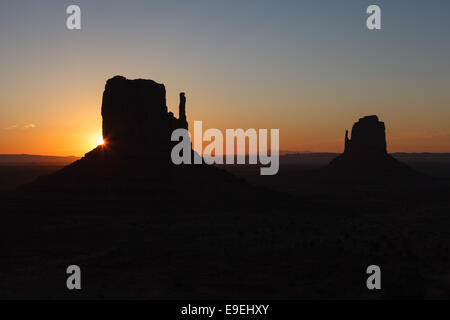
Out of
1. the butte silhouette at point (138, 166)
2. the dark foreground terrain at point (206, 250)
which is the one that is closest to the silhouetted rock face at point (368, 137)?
the butte silhouette at point (138, 166)

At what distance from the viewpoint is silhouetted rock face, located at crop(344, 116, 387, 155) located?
368 ft

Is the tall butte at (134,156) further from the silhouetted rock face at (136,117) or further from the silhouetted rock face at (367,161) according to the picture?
the silhouetted rock face at (367,161)

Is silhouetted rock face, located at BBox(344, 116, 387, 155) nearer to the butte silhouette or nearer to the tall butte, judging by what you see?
the tall butte

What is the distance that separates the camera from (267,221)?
39.2 metres

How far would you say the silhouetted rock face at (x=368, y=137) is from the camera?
112250mm

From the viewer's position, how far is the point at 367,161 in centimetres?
11006

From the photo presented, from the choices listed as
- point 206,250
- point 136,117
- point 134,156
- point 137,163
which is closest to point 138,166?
point 137,163

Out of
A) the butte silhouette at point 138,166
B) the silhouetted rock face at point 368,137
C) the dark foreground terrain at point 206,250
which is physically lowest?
the dark foreground terrain at point 206,250

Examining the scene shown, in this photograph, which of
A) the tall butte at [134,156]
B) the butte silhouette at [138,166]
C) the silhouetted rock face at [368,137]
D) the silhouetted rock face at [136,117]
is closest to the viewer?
the butte silhouette at [138,166]

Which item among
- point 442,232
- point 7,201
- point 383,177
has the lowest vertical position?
point 442,232
